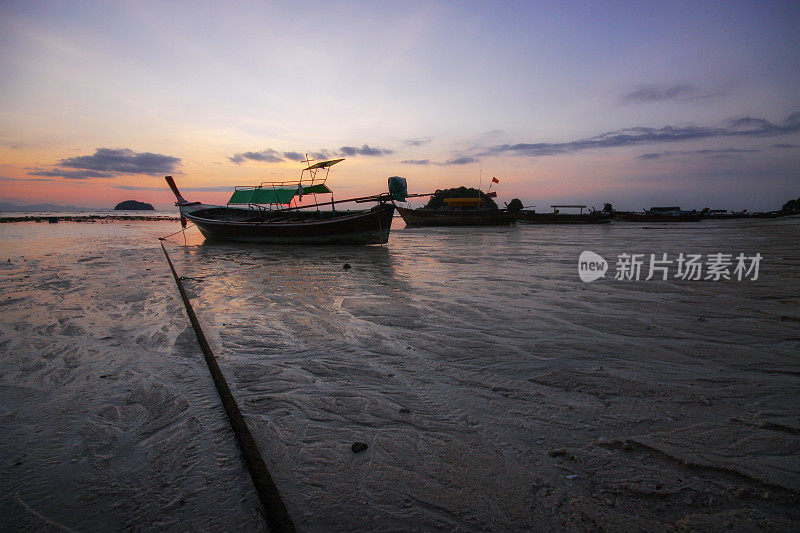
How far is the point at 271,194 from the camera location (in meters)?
24.4

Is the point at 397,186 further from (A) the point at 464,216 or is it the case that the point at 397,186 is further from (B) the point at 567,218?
(B) the point at 567,218

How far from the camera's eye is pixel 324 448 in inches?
89.8

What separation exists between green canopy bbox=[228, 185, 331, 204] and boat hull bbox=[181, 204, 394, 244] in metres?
4.17

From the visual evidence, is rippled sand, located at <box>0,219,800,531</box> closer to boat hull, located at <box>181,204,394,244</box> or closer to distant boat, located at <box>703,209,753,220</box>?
boat hull, located at <box>181,204,394,244</box>

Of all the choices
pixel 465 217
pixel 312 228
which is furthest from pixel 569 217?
pixel 312 228

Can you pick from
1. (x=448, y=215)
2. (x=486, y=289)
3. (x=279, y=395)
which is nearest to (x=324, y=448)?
(x=279, y=395)

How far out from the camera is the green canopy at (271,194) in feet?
77.4

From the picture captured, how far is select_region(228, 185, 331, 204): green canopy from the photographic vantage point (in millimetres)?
23594

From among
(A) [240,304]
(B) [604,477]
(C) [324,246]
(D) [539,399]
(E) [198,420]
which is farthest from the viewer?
(C) [324,246]

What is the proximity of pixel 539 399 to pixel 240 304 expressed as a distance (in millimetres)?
5204

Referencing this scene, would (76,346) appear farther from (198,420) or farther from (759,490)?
(759,490)

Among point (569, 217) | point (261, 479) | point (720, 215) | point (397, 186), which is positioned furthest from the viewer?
point (720, 215)

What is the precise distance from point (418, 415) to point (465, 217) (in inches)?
1517

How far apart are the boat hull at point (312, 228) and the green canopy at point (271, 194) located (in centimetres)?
417
